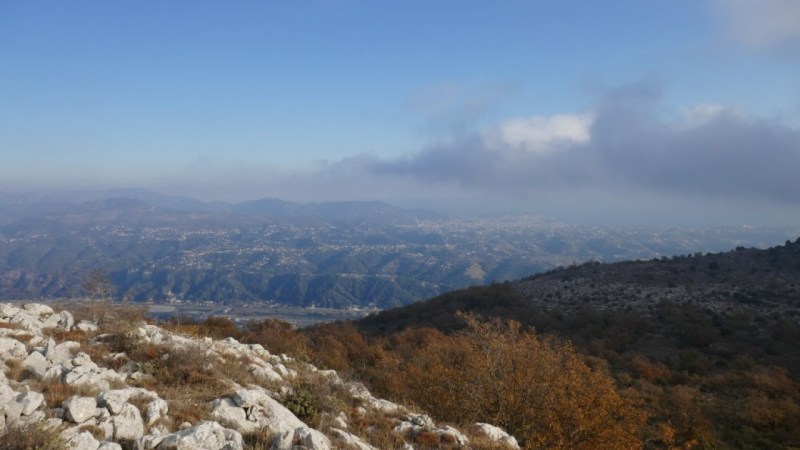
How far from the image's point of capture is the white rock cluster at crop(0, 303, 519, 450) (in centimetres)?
683

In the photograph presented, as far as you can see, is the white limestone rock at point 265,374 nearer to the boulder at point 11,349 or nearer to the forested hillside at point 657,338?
the boulder at point 11,349

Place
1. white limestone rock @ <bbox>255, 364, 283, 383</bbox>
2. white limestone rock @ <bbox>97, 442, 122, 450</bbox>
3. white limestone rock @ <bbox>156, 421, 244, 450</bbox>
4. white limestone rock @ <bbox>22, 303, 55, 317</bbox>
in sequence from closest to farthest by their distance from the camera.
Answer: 1. white limestone rock @ <bbox>97, 442, 122, 450</bbox>
2. white limestone rock @ <bbox>156, 421, 244, 450</bbox>
3. white limestone rock @ <bbox>255, 364, 283, 383</bbox>
4. white limestone rock @ <bbox>22, 303, 55, 317</bbox>

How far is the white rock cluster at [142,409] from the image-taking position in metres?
→ 6.83

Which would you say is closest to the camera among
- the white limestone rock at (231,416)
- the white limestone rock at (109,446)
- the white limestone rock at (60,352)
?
the white limestone rock at (109,446)

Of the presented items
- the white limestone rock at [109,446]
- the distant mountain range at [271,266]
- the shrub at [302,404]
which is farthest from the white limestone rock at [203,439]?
the distant mountain range at [271,266]

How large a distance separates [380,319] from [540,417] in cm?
3140

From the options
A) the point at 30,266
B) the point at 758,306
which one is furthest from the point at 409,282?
the point at 30,266

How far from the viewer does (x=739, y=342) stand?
29891 mm

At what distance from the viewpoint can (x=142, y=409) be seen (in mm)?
7836

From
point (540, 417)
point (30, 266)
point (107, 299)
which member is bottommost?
point (30, 266)

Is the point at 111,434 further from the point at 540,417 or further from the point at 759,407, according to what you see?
the point at 759,407

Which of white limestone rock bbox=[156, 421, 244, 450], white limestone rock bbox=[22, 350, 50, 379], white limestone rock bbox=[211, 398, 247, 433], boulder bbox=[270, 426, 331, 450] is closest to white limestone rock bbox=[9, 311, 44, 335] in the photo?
white limestone rock bbox=[22, 350, 50, 379]

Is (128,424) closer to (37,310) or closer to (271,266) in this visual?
(37,310)

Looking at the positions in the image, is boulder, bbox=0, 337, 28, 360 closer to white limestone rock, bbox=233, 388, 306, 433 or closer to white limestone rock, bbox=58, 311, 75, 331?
white limestone rock, bbox=58, 311, 75, 331
